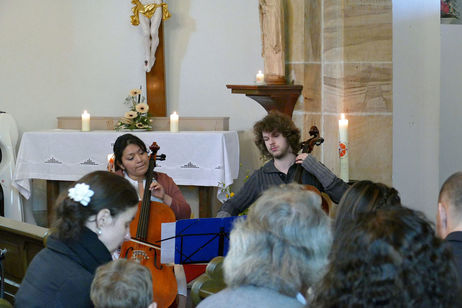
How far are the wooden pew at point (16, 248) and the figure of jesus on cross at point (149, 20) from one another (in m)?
3.30

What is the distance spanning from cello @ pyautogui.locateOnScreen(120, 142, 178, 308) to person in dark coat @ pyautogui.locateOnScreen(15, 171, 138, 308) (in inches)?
40.2

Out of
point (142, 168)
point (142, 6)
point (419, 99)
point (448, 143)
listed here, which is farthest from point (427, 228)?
point (142, 6)

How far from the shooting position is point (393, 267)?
4.18 feet

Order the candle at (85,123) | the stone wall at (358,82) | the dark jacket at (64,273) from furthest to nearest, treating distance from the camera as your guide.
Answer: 1. the candle at (85,123)
2. the stone wall at (358,82)
3. the dark jacket at (64,273)

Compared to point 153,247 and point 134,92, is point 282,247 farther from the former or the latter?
point 134,92

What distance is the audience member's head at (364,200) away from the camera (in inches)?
86.1

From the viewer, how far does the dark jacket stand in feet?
7.16

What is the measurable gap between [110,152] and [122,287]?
4610 millimetres

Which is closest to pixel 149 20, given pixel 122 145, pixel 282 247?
pixel 122 145

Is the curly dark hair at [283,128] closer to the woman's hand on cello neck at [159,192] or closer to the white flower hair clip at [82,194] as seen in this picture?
the woman's hand on cello neck at [159,192]

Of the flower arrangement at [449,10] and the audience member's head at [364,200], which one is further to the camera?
the flower arrangement at [449,10]

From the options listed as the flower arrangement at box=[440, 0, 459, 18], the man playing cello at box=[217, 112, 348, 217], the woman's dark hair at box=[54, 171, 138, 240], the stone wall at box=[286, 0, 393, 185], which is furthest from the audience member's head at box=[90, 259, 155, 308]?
the flower arrangement at box=[440, 0, 459, 18]

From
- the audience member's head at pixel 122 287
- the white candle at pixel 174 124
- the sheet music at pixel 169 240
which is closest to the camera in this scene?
the audience member's head at pixel 122 287

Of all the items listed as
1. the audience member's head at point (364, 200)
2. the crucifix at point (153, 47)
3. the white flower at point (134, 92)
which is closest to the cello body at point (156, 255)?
the audience member's head at point (364, 200)
